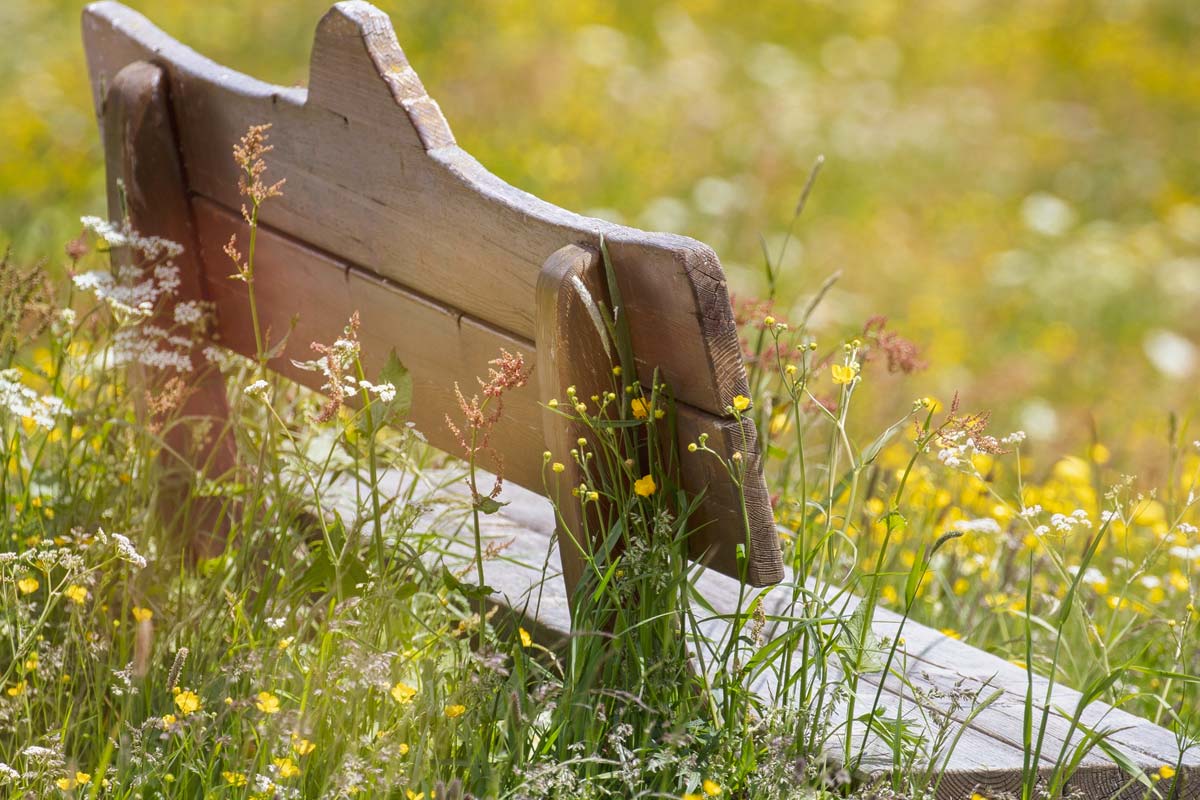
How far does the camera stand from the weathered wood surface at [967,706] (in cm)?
172

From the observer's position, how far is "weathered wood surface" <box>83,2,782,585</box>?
61.4 inches

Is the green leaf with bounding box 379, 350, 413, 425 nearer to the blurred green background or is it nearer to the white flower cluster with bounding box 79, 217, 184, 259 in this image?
the white flower cluster with bounding box 79, 217, 184, 259

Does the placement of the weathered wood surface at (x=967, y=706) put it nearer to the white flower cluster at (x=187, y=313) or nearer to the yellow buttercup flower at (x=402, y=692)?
the yellow buttercup flower at (x=402, y=692)

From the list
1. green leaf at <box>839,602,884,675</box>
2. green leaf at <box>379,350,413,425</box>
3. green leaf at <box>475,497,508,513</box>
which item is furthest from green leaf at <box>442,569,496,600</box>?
green leaf at <box>839,602,884,675</box>

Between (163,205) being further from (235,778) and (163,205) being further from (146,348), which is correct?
(235,778)

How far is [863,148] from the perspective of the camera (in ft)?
29.0

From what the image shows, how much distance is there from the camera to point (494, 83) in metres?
8.22

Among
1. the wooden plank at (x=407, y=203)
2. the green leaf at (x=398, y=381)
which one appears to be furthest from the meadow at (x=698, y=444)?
the wooden plank at (x=407, y=203)

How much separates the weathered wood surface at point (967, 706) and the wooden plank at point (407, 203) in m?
0.36

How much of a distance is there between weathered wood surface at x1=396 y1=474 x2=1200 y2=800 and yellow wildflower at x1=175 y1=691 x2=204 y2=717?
1.43 feet

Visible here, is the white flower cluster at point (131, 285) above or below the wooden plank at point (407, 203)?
below

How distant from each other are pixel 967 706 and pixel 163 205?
1604 mm

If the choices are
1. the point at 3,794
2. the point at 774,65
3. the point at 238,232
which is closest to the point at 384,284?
the point at 238,232

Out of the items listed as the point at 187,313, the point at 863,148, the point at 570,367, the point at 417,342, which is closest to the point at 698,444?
the point at 570,367
